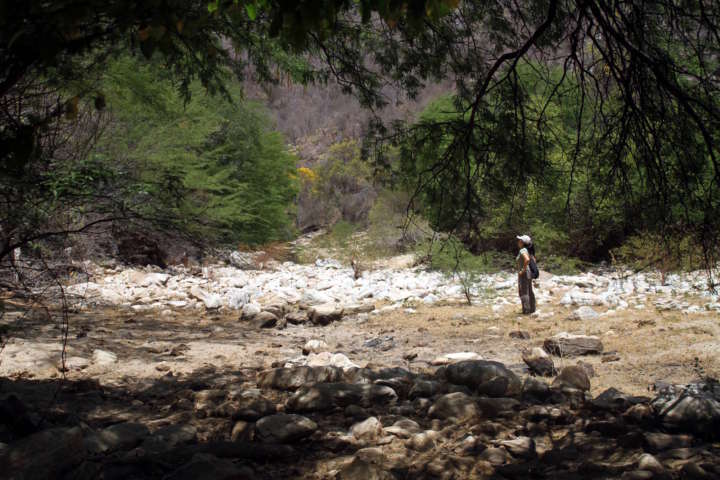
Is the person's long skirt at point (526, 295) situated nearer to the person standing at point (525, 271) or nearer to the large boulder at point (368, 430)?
the person standing at point (525, 271)

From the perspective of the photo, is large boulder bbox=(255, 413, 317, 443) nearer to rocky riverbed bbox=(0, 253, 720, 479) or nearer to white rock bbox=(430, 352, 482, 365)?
rocky riverbed bbox=(0, 253, 720, 479)

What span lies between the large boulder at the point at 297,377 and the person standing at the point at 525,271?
Answer: 14.3 feet

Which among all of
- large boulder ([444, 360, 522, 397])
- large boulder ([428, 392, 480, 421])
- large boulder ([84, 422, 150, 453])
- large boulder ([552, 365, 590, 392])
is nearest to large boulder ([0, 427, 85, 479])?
large boulder ([84, 422, 150, 453])

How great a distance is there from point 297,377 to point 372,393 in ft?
2.33

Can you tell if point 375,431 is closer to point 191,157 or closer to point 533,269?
point 533,269

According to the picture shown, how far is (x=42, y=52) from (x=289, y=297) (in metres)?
9.98

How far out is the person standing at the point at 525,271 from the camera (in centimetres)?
806

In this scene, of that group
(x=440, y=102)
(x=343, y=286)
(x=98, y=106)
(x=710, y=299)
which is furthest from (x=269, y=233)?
(x=98, y=106)

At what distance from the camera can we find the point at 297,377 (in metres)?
4.43

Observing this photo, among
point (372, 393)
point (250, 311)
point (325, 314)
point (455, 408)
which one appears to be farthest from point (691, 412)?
point (250, 311)

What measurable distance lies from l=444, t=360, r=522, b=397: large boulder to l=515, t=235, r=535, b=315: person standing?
3.78m

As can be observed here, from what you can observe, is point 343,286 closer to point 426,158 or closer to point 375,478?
point 426,158

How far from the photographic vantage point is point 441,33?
3871 mm

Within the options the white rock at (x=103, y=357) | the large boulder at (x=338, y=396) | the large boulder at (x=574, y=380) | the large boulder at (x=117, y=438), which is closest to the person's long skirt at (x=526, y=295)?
the large boulder at (x=574, y=380)
